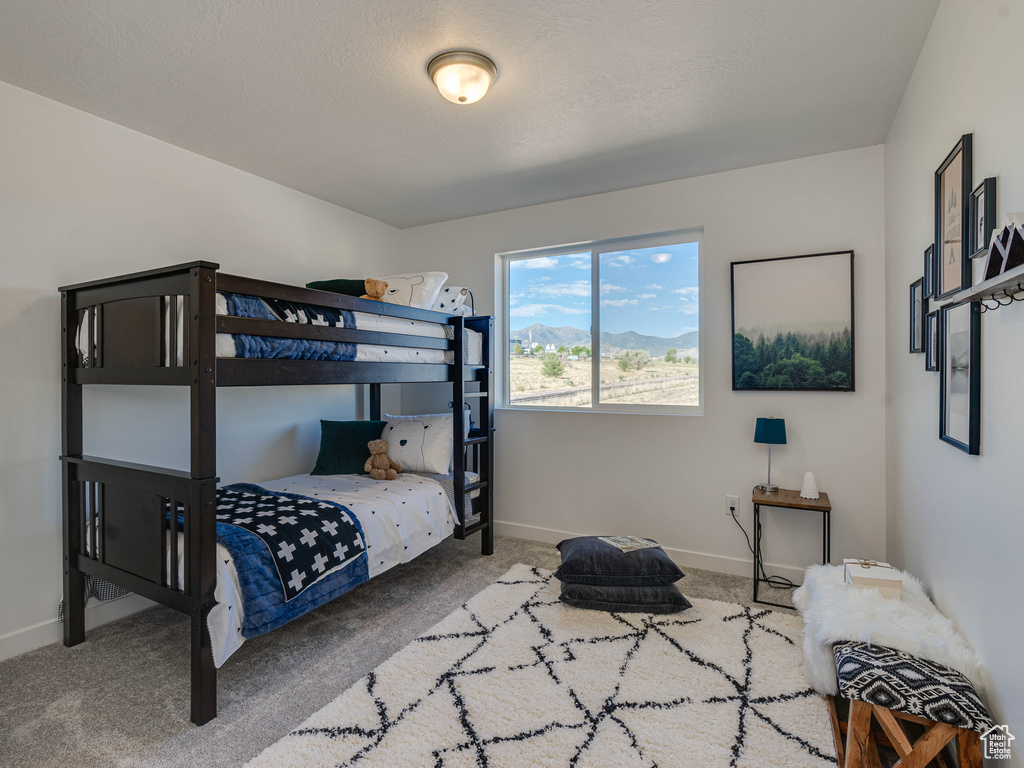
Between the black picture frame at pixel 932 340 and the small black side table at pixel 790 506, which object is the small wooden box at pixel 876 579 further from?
the black picture frame at pixel 932 340

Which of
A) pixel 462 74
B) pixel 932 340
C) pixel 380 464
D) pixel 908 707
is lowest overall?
pixel 908 707

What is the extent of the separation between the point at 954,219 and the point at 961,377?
49 cm

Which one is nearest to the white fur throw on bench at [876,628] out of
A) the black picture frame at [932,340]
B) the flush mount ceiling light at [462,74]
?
the black picture frame at [932,340]

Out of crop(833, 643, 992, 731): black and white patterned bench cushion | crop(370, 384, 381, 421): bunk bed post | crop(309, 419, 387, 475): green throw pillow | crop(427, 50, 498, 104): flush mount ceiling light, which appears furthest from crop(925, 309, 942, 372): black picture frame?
crop(370, 384, 381, 421): bunk bed post

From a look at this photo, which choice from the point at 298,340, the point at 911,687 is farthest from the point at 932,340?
the point at 298,340

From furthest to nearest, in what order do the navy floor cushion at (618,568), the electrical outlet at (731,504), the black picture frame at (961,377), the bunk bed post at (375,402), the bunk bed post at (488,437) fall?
the bunk bed post at (375,402) → the bunk bed post at (488,437) → the electrical outlet at (731,504) → the navy floor cushion at (618,568) → the black picture frame at (961,377)

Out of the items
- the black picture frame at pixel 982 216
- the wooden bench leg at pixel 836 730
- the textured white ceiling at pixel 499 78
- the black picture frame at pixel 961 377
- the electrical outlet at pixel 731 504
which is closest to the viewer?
the black picture frame at pixel 982 216

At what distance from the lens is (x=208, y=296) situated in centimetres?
178

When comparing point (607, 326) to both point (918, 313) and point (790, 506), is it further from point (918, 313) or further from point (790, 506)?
point (918, 313)

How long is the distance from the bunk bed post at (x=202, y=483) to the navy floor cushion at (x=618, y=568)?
61.8 inches

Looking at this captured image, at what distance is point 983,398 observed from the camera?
1.41 m

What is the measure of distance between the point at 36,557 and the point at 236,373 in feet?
4.59

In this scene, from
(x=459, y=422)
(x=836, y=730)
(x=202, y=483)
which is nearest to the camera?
(x=836, y=730)

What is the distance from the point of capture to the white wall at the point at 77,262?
2.21 meters
